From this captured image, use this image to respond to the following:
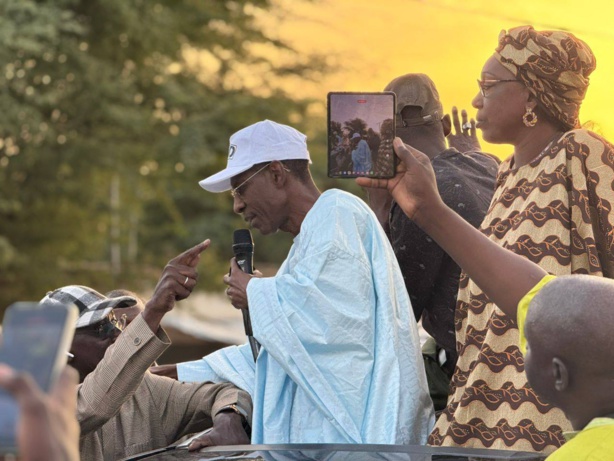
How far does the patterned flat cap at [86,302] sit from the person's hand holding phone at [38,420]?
242cm

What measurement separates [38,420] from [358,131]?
1786 mm

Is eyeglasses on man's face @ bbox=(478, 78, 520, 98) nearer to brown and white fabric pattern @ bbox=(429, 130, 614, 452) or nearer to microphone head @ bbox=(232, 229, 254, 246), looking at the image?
brown and white fabric pattern @ bbox=(429, 130, 614, 452)

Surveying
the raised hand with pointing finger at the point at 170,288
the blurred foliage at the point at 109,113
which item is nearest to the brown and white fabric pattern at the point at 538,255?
the raised hand with pointing finger at the point at 170,288

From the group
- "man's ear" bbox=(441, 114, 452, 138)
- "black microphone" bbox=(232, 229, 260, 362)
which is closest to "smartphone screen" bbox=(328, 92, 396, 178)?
"black microphone" bbox=(232, 229, 260, 362)

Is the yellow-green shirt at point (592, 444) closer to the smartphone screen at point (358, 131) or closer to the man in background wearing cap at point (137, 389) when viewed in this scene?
the smartphone screen at point (358, 131)

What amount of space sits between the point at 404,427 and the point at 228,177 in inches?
42.1

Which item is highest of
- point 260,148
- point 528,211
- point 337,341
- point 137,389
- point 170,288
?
point 260,148

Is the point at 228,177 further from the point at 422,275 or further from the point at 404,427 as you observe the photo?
the point at 404,427

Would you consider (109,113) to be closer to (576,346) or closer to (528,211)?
(528,211)

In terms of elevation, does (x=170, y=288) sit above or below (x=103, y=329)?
above

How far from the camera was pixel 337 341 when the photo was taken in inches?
146

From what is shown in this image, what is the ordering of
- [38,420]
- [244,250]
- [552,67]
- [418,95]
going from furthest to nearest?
1. [418,95]
2. [244,250]
3. [552,67]
4. [38,420]

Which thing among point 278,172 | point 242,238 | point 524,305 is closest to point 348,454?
point 524,305

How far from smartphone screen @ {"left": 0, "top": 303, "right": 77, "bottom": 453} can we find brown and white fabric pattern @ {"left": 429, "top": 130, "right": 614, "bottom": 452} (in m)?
2.12
